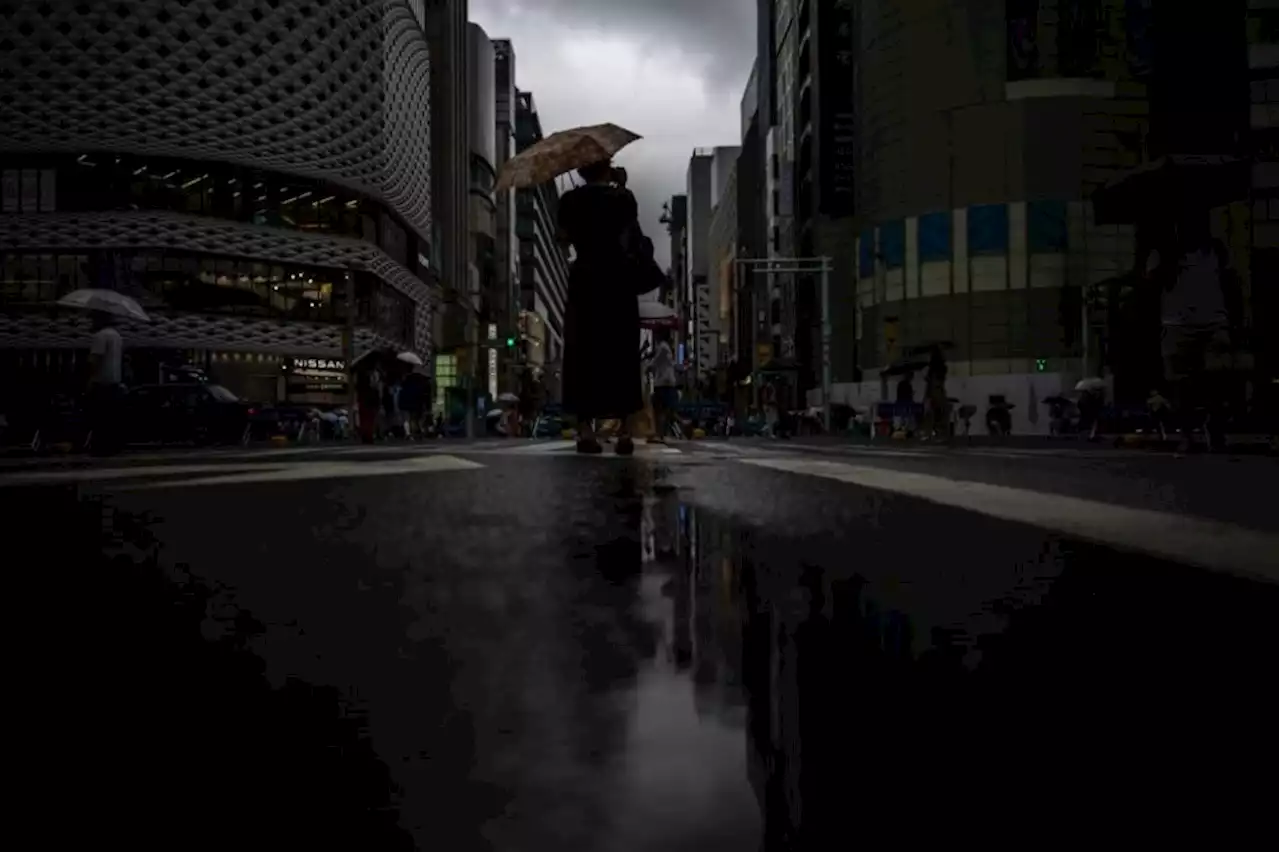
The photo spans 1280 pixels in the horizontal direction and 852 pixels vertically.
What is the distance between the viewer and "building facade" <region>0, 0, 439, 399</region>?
168 feet

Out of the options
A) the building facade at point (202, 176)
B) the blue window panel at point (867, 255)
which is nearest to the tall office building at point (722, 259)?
the building facade at point (202, 176)

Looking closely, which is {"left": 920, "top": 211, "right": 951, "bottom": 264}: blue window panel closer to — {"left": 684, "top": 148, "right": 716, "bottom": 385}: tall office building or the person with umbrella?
the person with umbrella

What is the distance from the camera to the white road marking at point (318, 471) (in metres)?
6.35

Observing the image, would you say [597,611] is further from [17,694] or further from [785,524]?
[785,524]

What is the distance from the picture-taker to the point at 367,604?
2.14m

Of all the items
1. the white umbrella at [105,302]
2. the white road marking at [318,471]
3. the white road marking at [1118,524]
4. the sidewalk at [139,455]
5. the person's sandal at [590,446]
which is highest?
the white umbrella at [105,302]

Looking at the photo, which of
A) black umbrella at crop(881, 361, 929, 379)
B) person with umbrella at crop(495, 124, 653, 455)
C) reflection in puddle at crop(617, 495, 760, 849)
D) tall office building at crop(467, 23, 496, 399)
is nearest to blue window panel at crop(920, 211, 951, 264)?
black umbrella at crop(881, 361, 929, 379)

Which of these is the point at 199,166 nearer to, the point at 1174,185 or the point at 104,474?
the point at 1174,185

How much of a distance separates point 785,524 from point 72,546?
2.14m

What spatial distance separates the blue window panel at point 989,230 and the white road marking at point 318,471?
41.1m

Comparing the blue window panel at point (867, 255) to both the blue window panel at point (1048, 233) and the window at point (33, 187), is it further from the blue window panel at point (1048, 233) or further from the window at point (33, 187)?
the window at point (33, 187)

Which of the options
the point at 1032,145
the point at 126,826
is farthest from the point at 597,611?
the point at 1032,145

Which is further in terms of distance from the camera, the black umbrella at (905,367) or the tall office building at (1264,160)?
the tall office building at (1264,160)

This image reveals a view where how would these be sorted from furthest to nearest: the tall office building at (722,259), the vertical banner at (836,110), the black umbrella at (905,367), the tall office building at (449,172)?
the tall office building at (722,259) < the tall office building at (449,172) < the vertical banner at (836,110) < the black umbrella at (905,367)
